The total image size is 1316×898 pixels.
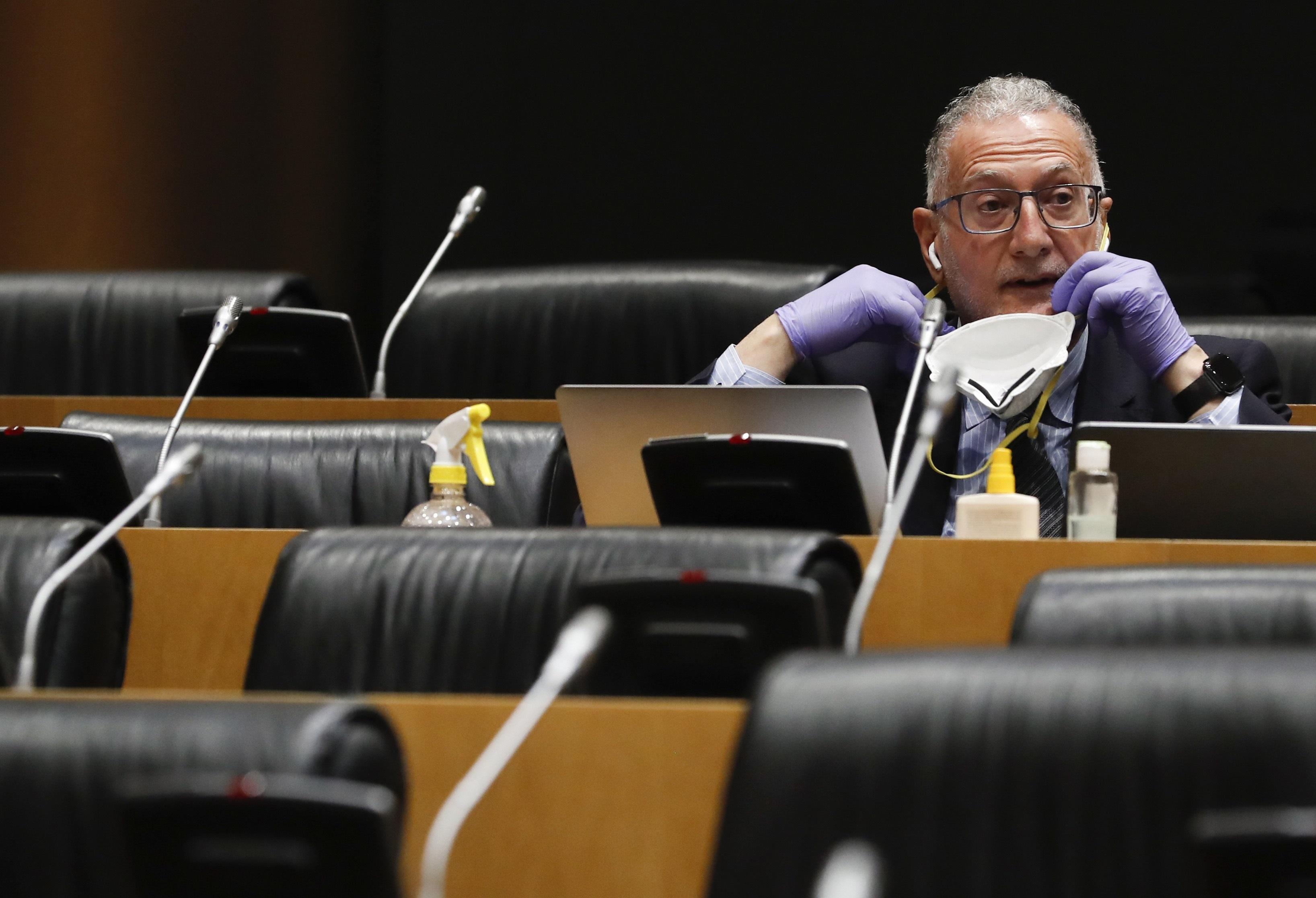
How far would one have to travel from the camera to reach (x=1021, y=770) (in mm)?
665

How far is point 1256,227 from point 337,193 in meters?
1.97

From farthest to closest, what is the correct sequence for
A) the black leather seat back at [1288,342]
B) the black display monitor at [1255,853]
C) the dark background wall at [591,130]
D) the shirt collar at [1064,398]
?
the dark background wall at [591,130] < the black leather seat back at [1288,342] < the shirt collar at [1064,398] < the black display monitor at [1255,853]

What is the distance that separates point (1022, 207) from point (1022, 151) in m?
0.08

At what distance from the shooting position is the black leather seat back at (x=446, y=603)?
41.6 inches

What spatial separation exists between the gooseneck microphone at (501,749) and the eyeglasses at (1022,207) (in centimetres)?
120

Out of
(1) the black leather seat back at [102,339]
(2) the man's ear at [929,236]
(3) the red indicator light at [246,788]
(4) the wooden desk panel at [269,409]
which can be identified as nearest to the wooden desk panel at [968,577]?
(3) the red indicator light at [246,788]

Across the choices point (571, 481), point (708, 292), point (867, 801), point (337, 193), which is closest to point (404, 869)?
point (867, 801)

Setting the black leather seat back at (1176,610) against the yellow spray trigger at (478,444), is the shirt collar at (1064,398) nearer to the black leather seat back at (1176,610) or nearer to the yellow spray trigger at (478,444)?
the yellow spray trigger at (478,444)

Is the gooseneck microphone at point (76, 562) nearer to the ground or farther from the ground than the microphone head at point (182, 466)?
nearer to the ground

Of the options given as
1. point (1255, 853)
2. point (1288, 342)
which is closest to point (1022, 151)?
point (1288, 342)

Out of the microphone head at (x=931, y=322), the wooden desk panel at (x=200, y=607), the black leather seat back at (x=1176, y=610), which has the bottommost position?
the wooden desk panel at (x=200, y=607)

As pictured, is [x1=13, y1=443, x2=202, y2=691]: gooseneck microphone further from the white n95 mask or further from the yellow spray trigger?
the white n95 mask

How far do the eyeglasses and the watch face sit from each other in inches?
9.5


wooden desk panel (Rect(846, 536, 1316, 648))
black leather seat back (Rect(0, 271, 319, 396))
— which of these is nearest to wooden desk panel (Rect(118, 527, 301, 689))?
wooden desk panel (Rect(846, 536, 1316, 648))
